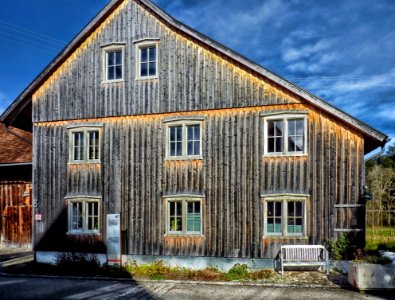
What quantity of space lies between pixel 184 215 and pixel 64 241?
5.40 meters

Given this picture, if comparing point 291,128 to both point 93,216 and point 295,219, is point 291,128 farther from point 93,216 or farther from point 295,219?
point 93,216

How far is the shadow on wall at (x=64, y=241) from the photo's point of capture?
14.9 metres

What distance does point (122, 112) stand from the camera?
48.9 feet

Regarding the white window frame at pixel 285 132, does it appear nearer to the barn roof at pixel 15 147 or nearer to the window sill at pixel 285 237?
the window sill at pixel 285 237

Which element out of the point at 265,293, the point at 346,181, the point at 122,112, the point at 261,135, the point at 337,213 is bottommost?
the point at 265,293

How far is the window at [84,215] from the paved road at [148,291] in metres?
2.88

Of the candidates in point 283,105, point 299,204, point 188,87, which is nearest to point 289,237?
point 299,204

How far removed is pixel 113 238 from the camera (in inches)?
572

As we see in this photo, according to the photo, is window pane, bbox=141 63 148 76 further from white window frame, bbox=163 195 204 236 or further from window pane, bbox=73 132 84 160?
white window frame, bbox=163 195 204 236

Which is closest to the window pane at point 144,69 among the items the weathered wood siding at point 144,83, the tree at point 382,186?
the weathered wood siding at point 144,83

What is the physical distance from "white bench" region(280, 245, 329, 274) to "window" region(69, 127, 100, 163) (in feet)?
27.1

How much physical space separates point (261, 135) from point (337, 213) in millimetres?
3811

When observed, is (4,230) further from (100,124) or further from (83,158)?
(100,124)

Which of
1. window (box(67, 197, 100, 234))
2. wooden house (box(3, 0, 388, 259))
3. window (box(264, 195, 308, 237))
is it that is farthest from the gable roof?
window (box(67, 197, 100, 234))
